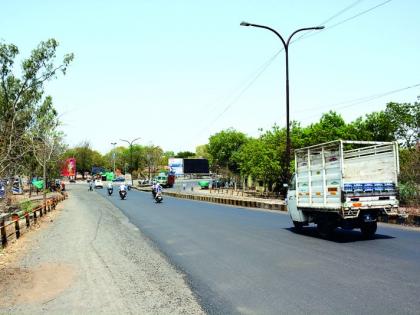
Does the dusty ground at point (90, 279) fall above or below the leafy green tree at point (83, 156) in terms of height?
below

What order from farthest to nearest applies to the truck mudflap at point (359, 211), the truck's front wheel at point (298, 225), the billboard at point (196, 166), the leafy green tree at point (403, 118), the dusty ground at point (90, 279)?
the billboard at point (196, 166) → the leafy green tree at point (403, 118) → the truck's front wheel at point (298, 225) → the truck mudflap at point (359, 211) → the dusty ground at point (90, 279)

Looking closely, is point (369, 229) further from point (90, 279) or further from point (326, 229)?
point (90, 279)

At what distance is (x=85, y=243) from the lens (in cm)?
1317

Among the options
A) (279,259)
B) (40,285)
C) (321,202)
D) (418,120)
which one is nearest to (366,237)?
(321,202)

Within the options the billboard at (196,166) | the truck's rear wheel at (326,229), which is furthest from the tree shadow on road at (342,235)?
the billboard at (196,166)

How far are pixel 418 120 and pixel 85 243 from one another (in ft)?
196

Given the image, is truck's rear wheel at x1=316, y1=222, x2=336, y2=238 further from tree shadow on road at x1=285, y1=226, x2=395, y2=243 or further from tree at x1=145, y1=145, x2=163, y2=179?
tree at x1=145, y1=145, x2=163, y2=179

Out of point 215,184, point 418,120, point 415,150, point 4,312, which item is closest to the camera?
point 4,312

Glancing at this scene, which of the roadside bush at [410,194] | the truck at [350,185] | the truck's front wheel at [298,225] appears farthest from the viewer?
the roadside bush at [410,194]

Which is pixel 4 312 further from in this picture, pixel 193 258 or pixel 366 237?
pixel 366 237

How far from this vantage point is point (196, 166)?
12975cm

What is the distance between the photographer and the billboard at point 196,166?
422ft

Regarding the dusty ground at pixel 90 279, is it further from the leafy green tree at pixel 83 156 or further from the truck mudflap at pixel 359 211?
the leafy green tree at pixel 83 156

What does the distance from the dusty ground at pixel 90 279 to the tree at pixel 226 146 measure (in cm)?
10692
